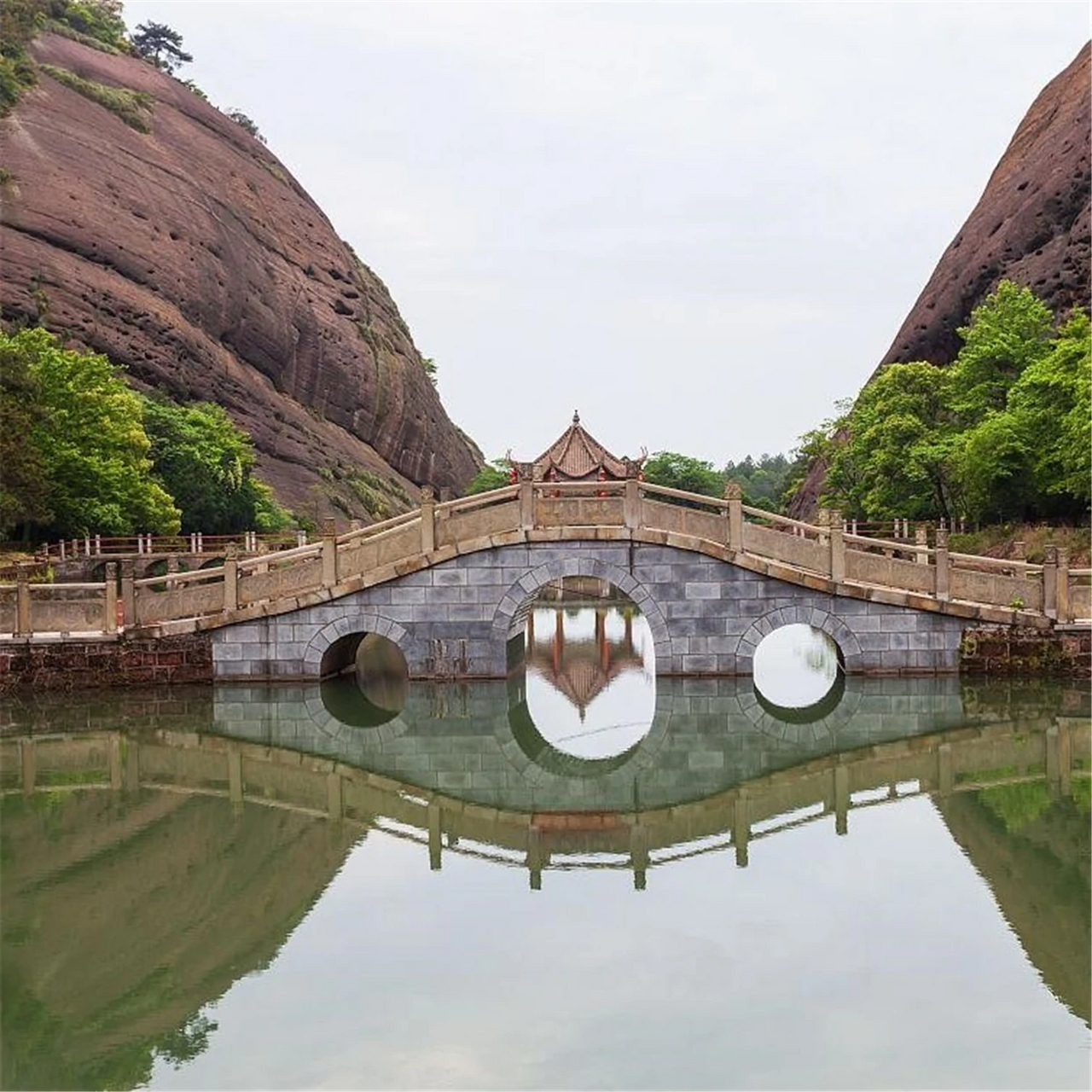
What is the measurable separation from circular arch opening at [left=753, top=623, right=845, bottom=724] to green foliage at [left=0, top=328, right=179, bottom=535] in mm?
16164

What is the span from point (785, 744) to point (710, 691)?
317 cm

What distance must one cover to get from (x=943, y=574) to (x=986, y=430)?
36.8 ft

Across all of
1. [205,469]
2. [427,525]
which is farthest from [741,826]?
[205,469]

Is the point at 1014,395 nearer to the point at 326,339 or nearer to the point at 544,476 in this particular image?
the point at 544,476

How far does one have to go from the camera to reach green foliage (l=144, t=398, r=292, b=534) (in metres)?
41.1

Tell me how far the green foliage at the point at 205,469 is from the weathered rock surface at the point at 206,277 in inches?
211

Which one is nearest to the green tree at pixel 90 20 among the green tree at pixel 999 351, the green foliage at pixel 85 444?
the green foliage at pixel 85 444

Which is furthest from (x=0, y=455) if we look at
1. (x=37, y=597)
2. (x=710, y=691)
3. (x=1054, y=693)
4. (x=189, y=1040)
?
(x=189, y=1040)

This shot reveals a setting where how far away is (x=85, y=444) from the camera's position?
3438 cm

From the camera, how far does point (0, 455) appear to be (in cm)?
2875

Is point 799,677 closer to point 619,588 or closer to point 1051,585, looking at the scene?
point 619,588

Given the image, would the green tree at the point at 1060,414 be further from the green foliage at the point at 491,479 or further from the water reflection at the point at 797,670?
the green foliage at the point at 491,479

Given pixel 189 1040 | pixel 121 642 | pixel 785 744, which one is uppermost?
pixel 121 642

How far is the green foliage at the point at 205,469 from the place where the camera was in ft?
135
